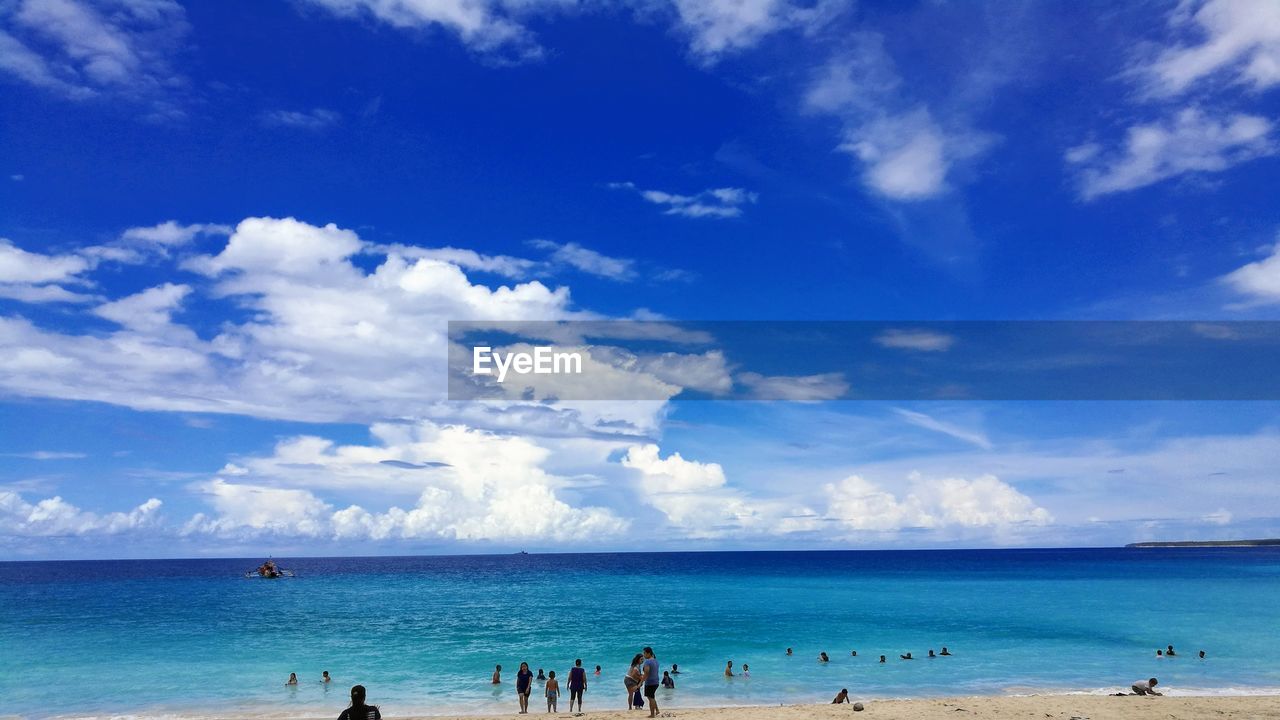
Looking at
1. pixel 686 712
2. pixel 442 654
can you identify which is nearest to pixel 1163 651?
pixel 686 712

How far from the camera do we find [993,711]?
21922mm

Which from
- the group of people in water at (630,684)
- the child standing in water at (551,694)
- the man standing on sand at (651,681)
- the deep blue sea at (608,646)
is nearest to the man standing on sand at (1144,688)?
the deep blue sea at (608,646)

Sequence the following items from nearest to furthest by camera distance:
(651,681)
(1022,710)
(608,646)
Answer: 1. (651,681)
2. (1022,710)
3. (608,646)

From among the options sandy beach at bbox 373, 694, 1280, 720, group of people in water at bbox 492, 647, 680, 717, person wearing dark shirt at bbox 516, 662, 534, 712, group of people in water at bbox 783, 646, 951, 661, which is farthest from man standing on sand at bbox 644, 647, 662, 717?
group of people in water at bbox 783, 646, 951, 661

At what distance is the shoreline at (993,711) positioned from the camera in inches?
838

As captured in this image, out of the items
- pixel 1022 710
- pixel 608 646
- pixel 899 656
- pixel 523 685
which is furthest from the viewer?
pixel 608 646

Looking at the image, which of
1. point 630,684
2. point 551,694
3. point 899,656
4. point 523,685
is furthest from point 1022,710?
point 899,656

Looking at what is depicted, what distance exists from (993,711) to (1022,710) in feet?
2.92

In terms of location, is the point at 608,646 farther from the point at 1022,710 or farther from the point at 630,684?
the point at 1022,710

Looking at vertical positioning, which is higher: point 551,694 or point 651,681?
point 651,681

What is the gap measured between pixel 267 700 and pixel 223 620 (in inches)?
1339

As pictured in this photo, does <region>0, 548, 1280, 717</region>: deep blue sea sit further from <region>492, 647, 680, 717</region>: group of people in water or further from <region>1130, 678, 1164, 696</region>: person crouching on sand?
<region>492, 647, 680, 717</region>: group of people in water

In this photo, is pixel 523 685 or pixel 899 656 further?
pixel 899 656

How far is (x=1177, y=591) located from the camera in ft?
253
